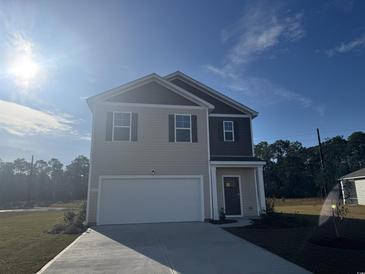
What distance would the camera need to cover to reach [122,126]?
519 inches

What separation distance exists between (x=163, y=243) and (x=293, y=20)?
10.2 m

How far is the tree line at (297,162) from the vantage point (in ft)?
151

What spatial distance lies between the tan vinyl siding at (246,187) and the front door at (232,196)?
244mm

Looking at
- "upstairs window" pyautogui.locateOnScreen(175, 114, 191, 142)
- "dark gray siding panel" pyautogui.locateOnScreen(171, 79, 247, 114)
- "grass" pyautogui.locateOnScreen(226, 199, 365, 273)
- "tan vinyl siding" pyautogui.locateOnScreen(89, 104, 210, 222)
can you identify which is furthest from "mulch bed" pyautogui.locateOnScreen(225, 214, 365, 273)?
"dark gray siding panel" pyautogui.locateOnScreen(171, 79, 247, 114)

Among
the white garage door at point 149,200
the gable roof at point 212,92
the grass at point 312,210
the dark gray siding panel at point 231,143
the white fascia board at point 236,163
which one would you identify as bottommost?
the grass at point 312,210

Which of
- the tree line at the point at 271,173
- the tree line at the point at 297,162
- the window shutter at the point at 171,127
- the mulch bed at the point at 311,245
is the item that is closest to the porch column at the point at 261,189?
the mulch bed at the point at 311,245

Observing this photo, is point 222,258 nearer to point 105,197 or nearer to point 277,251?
point 277,251

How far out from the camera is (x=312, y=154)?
51375 mm

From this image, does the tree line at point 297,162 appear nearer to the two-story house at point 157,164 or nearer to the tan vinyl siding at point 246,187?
the tan vinyl siding at point 246,187

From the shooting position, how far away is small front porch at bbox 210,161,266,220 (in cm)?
1462

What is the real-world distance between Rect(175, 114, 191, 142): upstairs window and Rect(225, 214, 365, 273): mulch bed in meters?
5.13

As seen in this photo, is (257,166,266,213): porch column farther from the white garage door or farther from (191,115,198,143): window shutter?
(191,115,198,143): window shutter

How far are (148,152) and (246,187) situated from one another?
6.02m

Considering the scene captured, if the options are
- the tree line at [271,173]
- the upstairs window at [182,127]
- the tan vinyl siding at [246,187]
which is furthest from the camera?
the tree line at [271,173]
